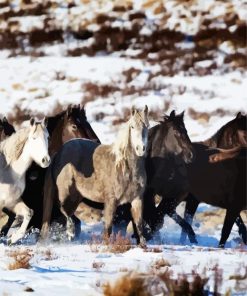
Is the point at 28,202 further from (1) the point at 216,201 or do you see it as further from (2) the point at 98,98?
(2) the point at 98,98

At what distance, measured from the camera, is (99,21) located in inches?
782

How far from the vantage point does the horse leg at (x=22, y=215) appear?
29.9ft

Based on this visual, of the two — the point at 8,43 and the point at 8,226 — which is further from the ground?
the point at 8,43

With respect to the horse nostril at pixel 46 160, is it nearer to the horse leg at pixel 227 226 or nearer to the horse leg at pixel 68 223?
the horse leg at pixel 68 223

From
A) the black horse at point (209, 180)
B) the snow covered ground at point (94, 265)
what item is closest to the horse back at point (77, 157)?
the snow covered ground at point (94, 265)

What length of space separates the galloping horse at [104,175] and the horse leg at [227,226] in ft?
4.22

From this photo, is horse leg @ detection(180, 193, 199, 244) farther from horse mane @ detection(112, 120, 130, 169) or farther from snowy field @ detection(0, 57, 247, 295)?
horse mane @ detection(112, 120, 130, 169)

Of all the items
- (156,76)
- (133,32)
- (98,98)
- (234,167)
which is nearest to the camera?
(234,167)

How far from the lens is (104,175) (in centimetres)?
937

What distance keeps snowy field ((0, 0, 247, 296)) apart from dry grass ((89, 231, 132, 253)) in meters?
0.05

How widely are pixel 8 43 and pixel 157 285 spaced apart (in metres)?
12.7

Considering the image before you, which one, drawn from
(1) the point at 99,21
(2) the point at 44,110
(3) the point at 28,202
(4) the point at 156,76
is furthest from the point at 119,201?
(1) the point at 99,21

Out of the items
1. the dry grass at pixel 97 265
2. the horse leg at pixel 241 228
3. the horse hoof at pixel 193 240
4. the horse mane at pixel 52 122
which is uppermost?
the horse mane at pixel 52 122

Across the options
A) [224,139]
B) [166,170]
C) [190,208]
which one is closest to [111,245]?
[166,170]
